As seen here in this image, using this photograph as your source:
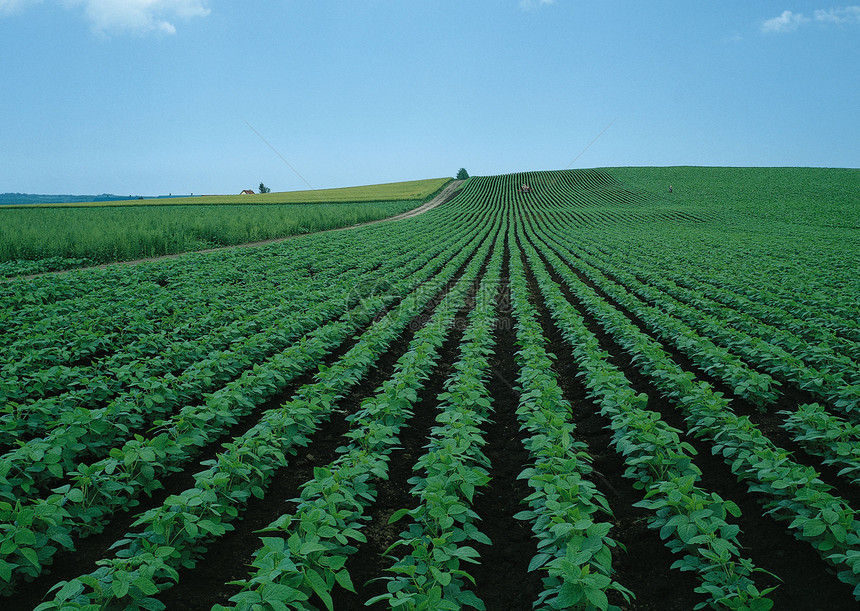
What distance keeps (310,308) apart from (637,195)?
195 feet

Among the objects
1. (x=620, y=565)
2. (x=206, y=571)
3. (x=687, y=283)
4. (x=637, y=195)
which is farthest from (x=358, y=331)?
(x=637, y=195)

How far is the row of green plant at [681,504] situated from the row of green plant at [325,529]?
7.30 ft

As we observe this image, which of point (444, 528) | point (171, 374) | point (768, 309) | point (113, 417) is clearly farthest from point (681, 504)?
point (768, 309)

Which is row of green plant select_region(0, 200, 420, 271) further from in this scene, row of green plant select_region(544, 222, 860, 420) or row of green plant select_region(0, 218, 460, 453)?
row of green plant select_region(544, 222, 860, 420)

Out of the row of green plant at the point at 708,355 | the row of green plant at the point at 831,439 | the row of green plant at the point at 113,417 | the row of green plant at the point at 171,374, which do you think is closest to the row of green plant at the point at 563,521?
the row of green plant at the point at 831,439

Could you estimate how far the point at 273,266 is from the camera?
15742mm

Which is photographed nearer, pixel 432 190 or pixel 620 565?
pixel 620 565

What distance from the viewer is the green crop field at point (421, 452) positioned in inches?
115

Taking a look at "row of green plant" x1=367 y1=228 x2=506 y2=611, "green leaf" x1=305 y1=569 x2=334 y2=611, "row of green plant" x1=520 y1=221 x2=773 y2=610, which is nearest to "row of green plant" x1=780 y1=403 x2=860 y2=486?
"row of green plant" x1=520 y1=221 x2=773 y2=610

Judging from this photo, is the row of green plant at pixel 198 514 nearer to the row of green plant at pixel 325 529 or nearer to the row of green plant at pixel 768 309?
the row of green plant at pixel 325 529

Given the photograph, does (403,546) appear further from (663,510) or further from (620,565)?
(663,510)

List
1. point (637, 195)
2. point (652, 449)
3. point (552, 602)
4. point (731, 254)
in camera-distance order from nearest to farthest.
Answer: point (552, 602), point (652, 449), point (731, 254), point (637, 195)

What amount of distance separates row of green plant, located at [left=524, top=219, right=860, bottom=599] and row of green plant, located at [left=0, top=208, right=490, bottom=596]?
16.6 ft

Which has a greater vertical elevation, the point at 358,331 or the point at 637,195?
the point at 637,195
